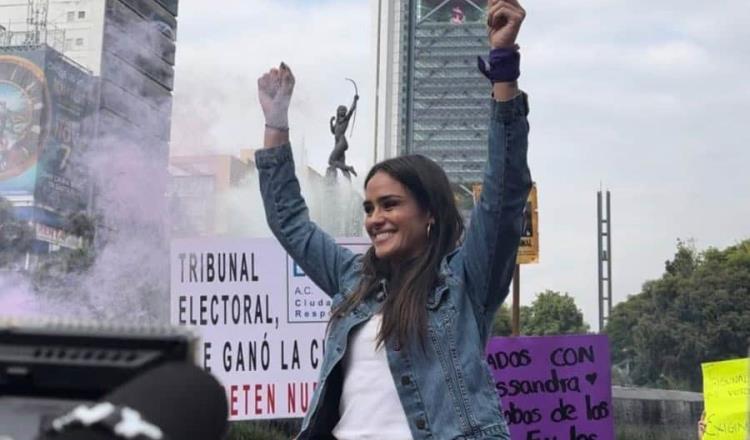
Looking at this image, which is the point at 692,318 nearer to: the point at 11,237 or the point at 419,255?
the point at 11,237

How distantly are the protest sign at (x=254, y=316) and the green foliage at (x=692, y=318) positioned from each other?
33.1 metres

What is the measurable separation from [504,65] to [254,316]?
357cm

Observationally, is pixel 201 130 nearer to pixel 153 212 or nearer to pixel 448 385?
pixel 153 212

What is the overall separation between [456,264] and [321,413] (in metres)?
0.37

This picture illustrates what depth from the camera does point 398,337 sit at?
78.1 inches

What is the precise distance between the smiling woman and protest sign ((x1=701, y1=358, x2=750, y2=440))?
16.2ft

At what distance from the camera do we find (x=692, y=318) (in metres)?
39.0

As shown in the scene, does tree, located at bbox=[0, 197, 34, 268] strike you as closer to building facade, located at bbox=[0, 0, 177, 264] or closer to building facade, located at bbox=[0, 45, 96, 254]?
building facade, located at bbox=[0, 0, 177, 264]

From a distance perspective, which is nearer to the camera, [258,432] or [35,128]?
[258,432]

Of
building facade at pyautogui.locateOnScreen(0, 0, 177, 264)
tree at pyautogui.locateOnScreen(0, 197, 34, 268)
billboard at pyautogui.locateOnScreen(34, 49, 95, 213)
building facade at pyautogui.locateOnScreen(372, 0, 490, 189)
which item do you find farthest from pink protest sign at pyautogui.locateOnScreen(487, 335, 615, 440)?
building facade at pyautogui.locateOnScreen(372, 0, 490, 189)

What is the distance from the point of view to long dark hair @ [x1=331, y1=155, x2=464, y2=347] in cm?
203

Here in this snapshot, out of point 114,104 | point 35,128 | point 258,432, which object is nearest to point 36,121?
point 35,128

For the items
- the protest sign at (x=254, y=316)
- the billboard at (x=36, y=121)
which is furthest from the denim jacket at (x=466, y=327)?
the billboard at (x=36, y=121)

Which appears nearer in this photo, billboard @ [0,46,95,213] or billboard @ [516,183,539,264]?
billboard @ [516,183,539,264]
